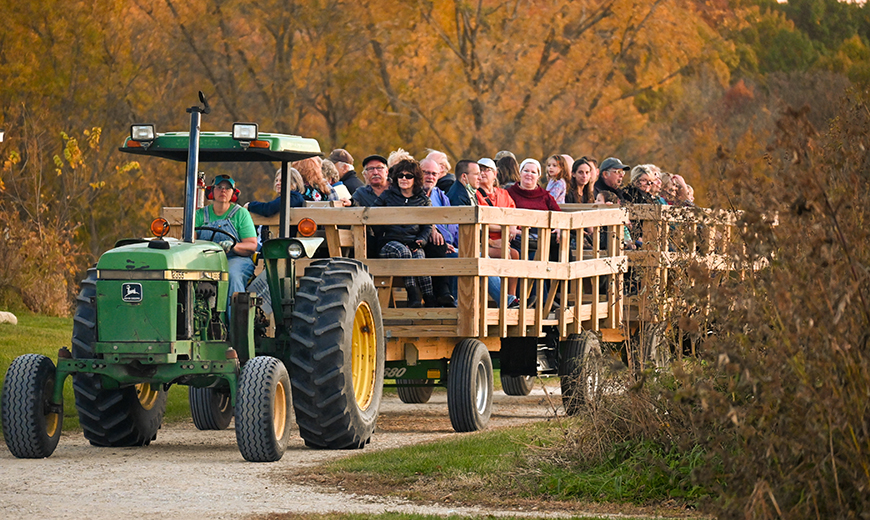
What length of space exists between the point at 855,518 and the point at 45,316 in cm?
1690

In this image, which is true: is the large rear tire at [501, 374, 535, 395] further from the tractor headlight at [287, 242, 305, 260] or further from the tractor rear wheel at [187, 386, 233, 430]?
the tractor headlight at [287, 242, 305, 260]

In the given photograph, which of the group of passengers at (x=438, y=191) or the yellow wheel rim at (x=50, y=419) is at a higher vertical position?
the group of passengers at (x=438, y=191)

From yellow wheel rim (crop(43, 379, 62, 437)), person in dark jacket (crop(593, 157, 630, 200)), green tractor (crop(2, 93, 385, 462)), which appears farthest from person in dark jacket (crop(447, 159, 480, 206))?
yellow wheel rim (crop(43, 379, 62, 437))

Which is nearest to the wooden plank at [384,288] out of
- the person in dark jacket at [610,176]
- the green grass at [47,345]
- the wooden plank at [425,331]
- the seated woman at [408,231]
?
the seated woman at [408,231]

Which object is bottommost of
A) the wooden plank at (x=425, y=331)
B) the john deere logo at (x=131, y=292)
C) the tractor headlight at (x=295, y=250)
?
the wooden plank at (x=425, y=331)

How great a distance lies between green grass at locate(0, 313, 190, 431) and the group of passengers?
8.15ft

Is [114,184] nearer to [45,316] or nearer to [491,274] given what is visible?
[45,316]

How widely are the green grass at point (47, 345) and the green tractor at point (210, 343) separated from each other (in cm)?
229

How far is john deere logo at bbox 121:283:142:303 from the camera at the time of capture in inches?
385

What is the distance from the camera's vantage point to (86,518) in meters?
7.47

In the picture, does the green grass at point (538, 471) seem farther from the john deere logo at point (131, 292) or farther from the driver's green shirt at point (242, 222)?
the driver's green shirt at point (242, 222)

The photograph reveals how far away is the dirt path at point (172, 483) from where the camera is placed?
7.75 meters

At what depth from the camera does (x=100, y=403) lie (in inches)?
415

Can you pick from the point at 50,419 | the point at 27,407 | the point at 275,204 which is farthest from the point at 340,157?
the point at 27,407
